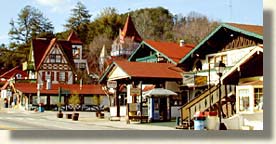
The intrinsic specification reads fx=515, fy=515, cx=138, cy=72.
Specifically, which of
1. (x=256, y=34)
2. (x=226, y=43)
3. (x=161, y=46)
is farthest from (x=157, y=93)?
(x=256, y=34)

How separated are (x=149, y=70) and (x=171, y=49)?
130 centimetres

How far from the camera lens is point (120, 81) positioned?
66.4 feet

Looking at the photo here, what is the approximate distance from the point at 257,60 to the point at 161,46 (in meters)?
5.32

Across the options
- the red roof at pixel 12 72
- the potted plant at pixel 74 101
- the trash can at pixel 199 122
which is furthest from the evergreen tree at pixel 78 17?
the potted plant at pixel 74 101

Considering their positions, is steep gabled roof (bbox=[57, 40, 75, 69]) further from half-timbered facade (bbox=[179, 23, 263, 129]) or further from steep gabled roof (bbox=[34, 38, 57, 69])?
half-timbered facade (bbox=[179, 23, 263, 129])

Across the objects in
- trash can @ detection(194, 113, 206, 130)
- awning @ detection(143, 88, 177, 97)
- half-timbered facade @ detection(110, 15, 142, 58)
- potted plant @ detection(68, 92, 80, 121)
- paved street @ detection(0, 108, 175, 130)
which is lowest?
paved street @ detection(0, 108, 175, 130)

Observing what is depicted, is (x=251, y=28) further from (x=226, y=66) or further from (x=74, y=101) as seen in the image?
(x=74, y=101)

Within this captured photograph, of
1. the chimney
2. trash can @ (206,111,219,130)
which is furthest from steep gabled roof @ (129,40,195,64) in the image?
trash can @ (206,111,219,130)

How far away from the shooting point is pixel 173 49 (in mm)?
19641

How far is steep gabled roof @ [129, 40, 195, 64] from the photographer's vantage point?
1864 centimetres

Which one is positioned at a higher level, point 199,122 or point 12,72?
point 12,72

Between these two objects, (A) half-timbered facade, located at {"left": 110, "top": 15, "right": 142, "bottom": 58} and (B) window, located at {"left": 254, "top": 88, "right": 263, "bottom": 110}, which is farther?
(A) half-timbered facade, located at {"left": 110, "top": 15, "right": 142, "bottom": 58}

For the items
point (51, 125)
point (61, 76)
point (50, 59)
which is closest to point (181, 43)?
point (61, 76)

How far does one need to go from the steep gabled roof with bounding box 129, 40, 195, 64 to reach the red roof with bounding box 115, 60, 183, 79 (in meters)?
0.41
